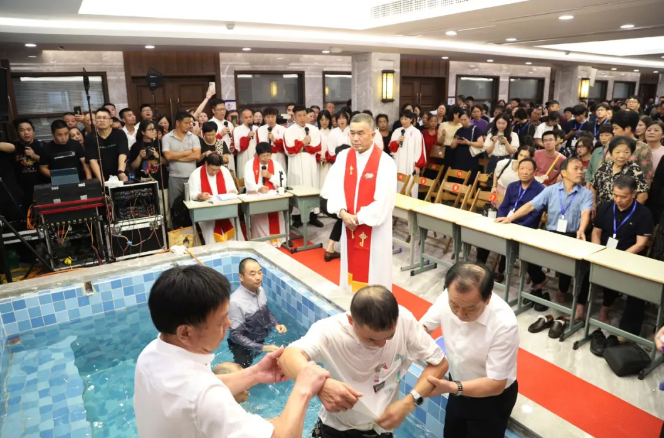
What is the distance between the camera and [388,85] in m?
9.12

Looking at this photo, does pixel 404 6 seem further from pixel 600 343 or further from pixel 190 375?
pixel 190 375

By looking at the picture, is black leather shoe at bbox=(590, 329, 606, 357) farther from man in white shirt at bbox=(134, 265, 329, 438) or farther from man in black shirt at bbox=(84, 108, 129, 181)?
man in black shirt at bbox=(84, 108, 129, 181)

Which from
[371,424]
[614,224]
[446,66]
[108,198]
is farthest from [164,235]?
[446,66]

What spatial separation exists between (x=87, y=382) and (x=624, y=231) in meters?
4.42

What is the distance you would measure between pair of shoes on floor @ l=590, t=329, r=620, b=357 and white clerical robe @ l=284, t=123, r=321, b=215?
14.3 feet

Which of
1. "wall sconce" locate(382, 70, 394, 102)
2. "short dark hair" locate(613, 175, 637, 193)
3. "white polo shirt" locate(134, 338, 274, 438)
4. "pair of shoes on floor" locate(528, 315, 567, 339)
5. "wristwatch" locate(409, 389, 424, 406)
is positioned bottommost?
"pair of shoes on floor" locate(528, 315, 567, 339)

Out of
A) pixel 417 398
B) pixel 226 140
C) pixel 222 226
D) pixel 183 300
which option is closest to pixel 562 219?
pixel 417 398

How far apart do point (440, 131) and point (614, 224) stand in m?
4.49

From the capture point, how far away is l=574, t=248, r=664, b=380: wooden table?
3.20 m

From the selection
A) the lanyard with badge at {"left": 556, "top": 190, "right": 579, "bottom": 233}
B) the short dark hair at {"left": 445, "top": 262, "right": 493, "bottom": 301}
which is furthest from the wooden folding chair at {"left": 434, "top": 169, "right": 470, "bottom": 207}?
the short dark hair at {"left": 445, "top": 262, "right": 493, "bottom": 301}

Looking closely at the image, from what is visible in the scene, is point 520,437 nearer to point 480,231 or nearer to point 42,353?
point 480,231

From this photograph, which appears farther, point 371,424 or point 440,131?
point 440,131

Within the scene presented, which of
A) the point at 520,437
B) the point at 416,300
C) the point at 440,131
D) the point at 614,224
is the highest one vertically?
the point at 440,131

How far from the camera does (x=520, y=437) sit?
2.19 metres
